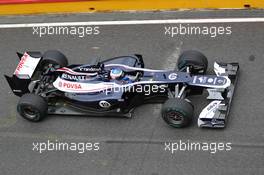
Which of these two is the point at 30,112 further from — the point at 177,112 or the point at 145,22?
the point at 145,22

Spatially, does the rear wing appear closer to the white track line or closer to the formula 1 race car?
the formula 1 race car

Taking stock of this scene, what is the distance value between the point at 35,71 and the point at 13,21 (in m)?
2.74

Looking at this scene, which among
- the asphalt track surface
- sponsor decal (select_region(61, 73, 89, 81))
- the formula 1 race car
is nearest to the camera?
the asphalt track surface

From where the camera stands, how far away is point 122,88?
8.52m

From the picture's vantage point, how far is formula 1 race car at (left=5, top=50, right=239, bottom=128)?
27.1 feet

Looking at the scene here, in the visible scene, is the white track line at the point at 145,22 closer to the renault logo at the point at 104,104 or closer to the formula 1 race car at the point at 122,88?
the formula 1 race car at the point at 122,88

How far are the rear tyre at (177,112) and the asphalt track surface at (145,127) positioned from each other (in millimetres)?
149

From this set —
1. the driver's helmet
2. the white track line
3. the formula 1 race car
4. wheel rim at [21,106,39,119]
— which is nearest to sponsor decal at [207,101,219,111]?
the formula 1 race car

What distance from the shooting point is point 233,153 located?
7.80 metres

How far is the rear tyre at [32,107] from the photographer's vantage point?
8.60m

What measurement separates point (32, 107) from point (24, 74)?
657mm

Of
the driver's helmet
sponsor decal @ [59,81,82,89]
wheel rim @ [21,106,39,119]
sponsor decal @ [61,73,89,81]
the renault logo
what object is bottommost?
wheel rim @ [21,106,39,119]

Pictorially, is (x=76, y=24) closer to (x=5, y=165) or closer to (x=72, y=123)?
(x=72, y=123)

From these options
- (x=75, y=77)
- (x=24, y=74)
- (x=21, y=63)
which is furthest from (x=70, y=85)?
(x=21, y=63)
